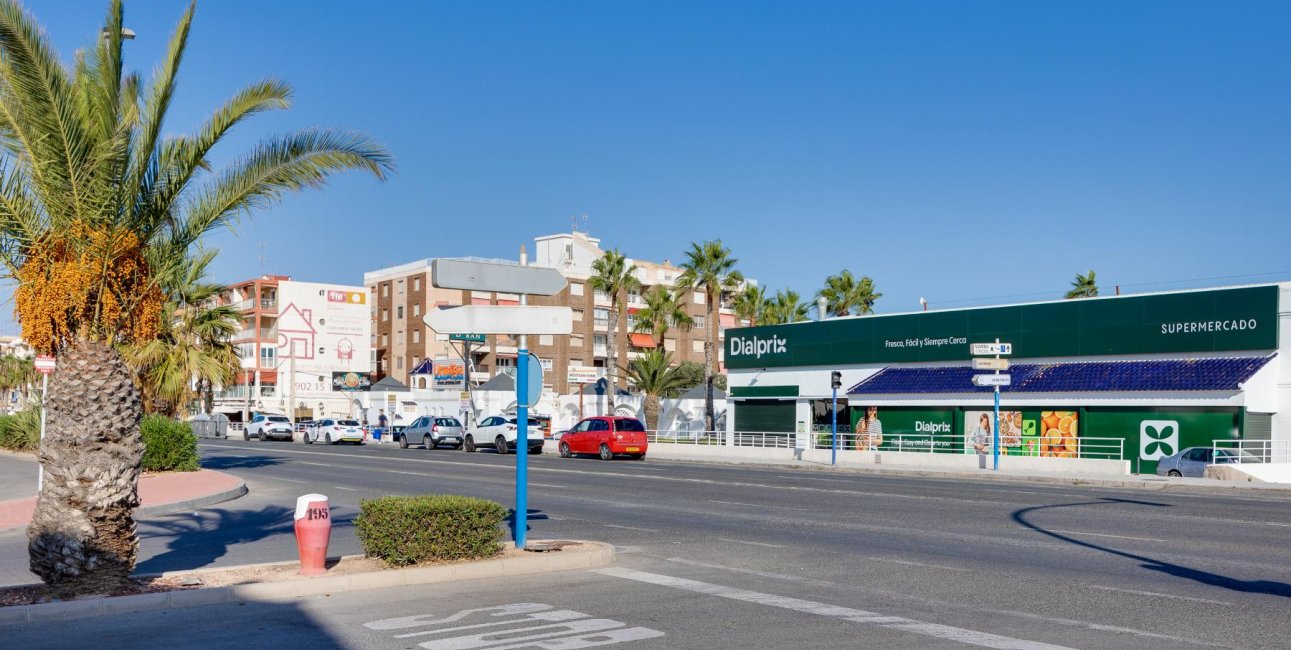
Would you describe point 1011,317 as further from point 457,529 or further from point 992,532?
point 457,529

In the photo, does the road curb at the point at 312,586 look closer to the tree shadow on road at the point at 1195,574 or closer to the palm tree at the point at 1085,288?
the tree shadow on road at the point at 1195,574

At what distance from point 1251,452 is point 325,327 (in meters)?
79.9

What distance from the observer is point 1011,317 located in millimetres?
42219

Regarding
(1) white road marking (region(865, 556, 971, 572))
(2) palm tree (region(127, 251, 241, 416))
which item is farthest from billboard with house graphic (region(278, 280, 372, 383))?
(1) white road marking (region(865, 556, 971, 572))

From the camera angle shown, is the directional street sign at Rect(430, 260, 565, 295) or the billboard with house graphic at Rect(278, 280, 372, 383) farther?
the billboard with house graphic at Rect(278, 280, 372, 383)

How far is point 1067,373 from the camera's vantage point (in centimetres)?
3934

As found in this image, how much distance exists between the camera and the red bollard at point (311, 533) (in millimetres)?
10414

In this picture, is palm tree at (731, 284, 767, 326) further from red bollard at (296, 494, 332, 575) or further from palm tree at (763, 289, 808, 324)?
red bollard at (296, 494, 332, 575)

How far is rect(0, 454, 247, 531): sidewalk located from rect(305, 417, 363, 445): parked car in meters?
28.6

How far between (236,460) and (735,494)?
21188 millimetres

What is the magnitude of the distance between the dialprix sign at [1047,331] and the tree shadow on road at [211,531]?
28701mm

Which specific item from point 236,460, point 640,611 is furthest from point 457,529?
point 236,460

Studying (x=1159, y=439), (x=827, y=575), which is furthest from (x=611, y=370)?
(x=827, y=575)

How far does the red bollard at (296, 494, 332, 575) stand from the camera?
34.2 ft
